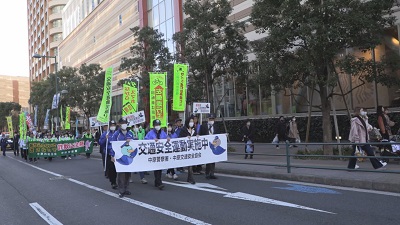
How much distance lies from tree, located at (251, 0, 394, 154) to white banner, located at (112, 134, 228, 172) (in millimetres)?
4086

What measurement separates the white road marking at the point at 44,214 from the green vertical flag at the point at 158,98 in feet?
19.1

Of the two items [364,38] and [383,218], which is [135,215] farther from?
[364,38]

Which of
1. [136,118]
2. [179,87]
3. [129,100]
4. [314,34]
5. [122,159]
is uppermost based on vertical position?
[314,34]

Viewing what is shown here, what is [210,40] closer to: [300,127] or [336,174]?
[300,127]

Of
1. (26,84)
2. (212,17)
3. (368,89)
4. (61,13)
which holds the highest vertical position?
(61,13)

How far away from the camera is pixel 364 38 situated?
12383 millimetres

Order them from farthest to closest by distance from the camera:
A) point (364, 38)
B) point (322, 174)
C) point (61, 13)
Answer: point (61, 13), point (364, 38), point (322, 174)

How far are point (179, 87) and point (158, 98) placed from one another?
1.19 m

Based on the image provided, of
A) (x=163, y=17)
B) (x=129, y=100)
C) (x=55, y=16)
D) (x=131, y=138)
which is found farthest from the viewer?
(x=55, y=16)

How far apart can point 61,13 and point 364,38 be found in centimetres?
8599

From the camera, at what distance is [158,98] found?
44.1 feet

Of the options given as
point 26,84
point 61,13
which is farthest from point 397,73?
point 26,84

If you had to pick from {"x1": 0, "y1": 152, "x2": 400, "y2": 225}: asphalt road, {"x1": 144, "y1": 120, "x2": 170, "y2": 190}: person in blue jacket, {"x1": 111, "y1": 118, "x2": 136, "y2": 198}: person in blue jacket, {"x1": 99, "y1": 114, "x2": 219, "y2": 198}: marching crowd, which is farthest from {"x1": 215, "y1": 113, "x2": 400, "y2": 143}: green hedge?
{"x1": 111, "y1": 118, "x2": 136, "y2": 198}: person in blue jacket

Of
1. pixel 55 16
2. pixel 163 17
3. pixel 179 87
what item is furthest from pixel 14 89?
pixel 179 87
